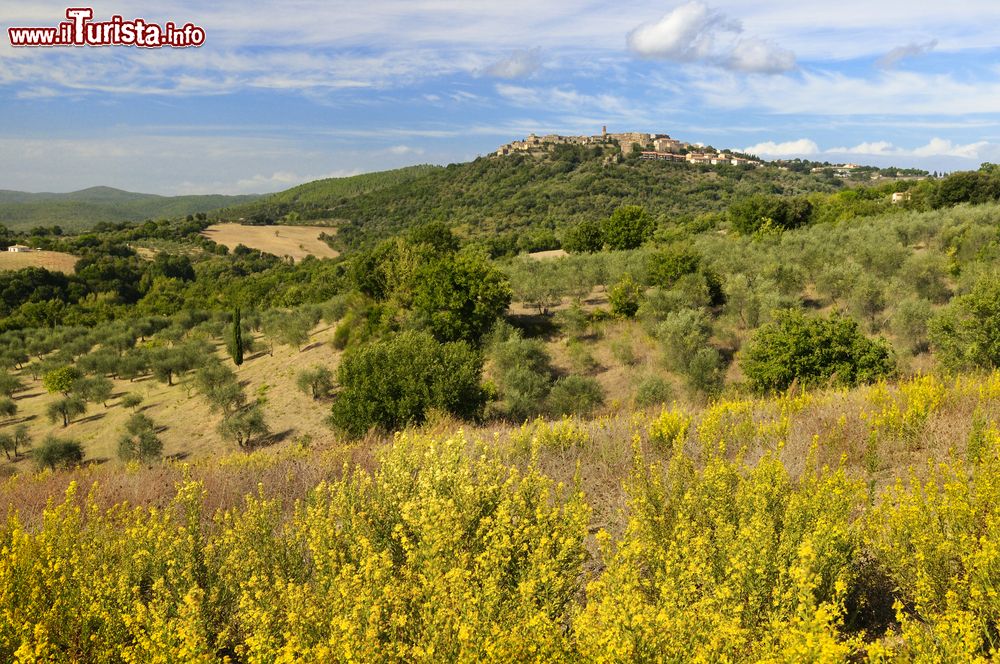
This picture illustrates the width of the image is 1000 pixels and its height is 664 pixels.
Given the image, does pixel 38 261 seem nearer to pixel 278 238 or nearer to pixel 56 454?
pixel 278 238

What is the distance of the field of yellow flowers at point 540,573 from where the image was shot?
2.92 metres

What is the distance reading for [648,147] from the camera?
511 feet

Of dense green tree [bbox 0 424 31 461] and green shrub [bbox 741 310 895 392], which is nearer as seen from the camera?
green shrub [bbox 741 310 895 392]

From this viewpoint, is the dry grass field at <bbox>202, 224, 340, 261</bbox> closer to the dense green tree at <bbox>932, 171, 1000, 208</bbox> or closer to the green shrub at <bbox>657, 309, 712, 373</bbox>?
the dense green tree at <bbox>932, 171, 1000, 208</bbox>

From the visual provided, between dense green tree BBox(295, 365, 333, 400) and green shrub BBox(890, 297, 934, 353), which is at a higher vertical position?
green shrub BBox(890, 297, 934, 353)

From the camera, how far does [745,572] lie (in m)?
3.42

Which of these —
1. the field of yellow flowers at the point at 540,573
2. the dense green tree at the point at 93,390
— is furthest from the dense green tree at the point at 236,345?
the field of yellow flowers at the point at 540,573

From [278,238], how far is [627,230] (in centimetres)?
8962

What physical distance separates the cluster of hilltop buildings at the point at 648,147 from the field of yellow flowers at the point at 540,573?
Answer: 134 metres

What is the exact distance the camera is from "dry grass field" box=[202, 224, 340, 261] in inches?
4070

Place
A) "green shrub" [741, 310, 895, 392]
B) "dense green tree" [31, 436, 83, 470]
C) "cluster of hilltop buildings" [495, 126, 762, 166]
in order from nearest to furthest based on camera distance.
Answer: "green shrub" [741, 310, 895, 392], "dense green tree" [31, 436, 83, 470], "cluster of hilltop buildings" [495, 126, 762, 166]

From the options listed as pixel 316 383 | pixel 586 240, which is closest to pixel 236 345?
pixel 316 383

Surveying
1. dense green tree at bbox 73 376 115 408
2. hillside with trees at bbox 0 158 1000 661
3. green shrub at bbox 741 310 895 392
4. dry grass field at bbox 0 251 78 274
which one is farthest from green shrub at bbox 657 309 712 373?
dry grass field at bbox 0 251 78 274

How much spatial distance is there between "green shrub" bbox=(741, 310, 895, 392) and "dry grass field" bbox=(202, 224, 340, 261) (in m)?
94.2
